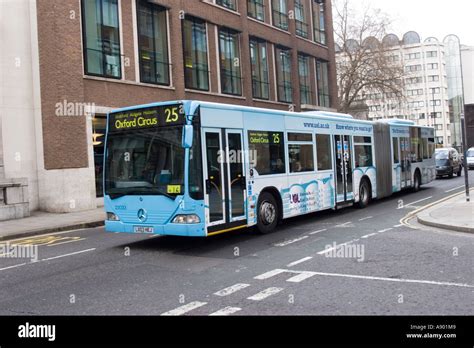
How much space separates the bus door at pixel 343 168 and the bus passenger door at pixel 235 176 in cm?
501

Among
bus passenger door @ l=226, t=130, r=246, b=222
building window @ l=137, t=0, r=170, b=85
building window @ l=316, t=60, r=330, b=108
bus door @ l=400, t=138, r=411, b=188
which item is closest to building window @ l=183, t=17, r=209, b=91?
building window @ l=137, t=0, r=170, b=85

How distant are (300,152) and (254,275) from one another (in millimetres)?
5993

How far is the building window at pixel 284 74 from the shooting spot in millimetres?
33562

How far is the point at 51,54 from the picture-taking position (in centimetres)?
1888

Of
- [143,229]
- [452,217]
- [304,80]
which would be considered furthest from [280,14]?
[143,229]

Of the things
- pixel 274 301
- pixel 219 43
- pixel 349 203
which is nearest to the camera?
pixel 274 301

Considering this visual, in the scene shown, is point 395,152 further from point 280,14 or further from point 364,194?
point 280,14

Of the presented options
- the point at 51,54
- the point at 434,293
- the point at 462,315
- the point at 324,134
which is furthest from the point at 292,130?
the point at 51,54

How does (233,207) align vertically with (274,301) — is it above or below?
above

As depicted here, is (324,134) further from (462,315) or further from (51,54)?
(51,54)

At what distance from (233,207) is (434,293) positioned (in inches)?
192

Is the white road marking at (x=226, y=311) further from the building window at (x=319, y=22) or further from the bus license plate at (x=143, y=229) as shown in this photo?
the building window at (x=319, y=22)

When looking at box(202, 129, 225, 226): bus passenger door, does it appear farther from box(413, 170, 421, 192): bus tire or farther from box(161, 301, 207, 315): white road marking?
box(413, 170, 421, 192): bus tire

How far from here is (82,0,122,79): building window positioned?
2016 cm
